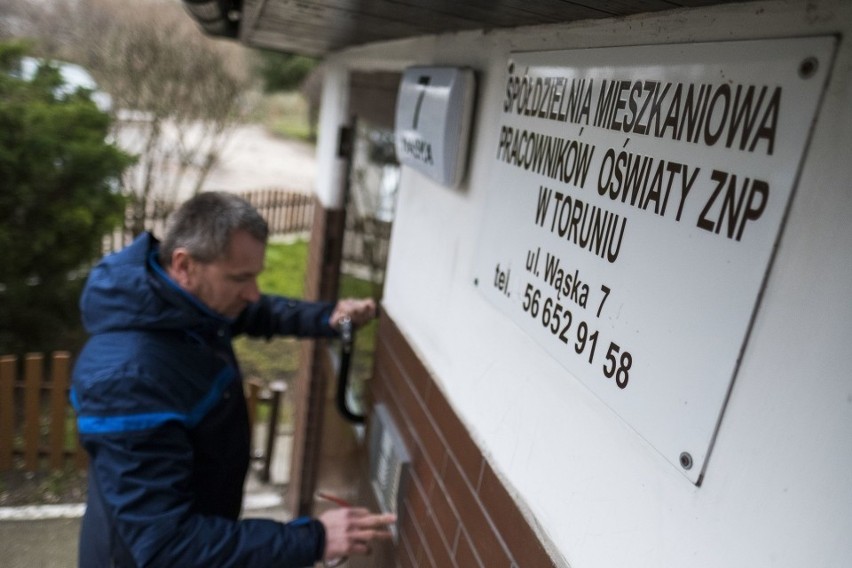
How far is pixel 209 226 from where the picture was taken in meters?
2.00

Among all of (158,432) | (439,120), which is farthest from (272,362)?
(439,120)

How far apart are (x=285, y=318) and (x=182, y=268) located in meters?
0.79

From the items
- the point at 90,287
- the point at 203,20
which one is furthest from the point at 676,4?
the point at 203,20

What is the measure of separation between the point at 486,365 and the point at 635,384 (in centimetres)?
59

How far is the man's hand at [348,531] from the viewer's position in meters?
1.90

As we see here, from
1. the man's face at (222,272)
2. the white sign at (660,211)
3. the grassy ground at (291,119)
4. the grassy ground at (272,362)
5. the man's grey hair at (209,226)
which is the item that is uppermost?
the white sign at (660,211)

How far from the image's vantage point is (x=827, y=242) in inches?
29.0

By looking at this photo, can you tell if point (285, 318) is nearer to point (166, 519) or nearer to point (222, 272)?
point (222, 272)

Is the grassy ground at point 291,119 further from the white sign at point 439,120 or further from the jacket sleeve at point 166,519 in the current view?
the jacket sleeve at point 166,519

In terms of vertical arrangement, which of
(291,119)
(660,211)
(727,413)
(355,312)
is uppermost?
(660,211)

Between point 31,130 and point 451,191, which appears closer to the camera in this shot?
point 451,191

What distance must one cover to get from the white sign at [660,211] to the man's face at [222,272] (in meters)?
1.01

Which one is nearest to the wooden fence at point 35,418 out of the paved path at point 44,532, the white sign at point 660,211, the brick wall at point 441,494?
the paved path at point 44,532

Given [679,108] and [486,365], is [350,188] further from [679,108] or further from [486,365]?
[679,108]
